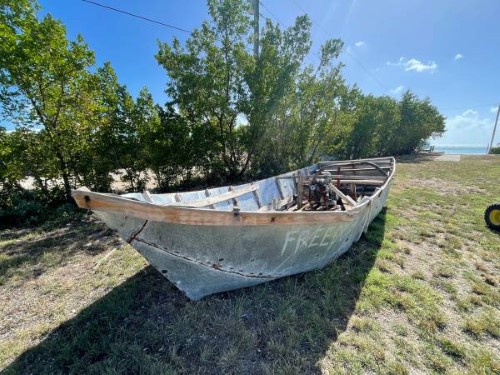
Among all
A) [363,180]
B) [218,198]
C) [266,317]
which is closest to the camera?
[266,317]

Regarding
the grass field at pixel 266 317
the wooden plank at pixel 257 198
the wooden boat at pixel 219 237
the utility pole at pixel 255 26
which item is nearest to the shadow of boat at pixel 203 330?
the grass field at pixel 266 317

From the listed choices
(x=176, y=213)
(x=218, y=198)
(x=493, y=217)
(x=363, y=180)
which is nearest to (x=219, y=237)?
(x=176, y=213)

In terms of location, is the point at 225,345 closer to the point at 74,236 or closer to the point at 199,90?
the point at 74,236

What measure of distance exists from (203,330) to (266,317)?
695mm

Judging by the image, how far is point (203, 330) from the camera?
7.89ft

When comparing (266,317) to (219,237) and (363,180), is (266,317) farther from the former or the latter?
(363,180)

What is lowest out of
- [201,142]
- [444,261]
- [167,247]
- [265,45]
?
[444,261]

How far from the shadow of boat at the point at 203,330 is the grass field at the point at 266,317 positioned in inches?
0.5

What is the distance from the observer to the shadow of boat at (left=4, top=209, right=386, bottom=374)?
2.05 meters

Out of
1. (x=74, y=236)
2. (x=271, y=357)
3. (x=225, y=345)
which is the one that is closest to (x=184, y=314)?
(x=225, y=345)

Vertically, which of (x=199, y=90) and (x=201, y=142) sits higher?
(x=199, y=90)

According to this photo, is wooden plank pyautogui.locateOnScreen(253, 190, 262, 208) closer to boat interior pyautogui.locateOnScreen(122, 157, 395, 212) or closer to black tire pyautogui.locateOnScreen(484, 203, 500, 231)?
boat interior pyautogui.locateOnScreen(122, 157, 395, 212)

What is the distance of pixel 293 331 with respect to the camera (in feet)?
7.69

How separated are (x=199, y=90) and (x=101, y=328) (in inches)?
302
